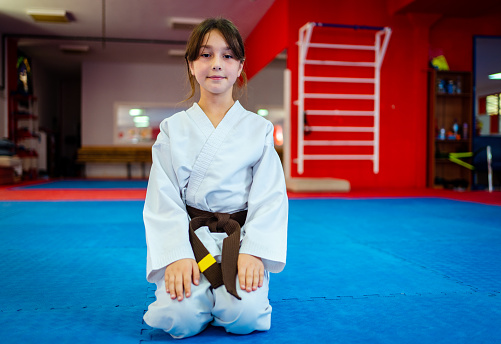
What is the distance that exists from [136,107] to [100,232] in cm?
843

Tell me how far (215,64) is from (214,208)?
1.35 ft

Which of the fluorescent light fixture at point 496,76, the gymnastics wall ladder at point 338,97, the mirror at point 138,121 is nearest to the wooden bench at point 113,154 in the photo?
the mirror at point 138,121

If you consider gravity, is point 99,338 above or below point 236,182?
below

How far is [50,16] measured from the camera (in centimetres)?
712

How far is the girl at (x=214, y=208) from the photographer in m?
1.07

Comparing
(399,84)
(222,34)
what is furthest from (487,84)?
(222,34)

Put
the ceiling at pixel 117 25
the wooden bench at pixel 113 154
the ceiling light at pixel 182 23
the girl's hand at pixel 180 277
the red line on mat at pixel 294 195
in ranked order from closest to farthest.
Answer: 1. the girl's hand at pixel 180 277
2. the red line on mat at pixel 294 195
3. the ceiling at pixel 117 25
4. the ceiling light at pixel 182 23
5. the wooden bench at pixel 113 154

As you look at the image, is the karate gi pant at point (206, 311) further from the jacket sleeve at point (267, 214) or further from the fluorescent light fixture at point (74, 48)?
the fluorescent light fixture at point (74, 48)

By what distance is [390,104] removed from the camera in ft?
20.3

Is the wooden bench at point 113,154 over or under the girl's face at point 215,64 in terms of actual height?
under

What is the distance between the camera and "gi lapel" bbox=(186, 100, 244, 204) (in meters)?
1.18

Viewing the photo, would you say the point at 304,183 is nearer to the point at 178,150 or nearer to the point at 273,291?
the point at 273,291

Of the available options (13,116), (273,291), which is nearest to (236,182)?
(273,291)

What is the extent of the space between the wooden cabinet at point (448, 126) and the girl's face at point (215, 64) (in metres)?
5.61
